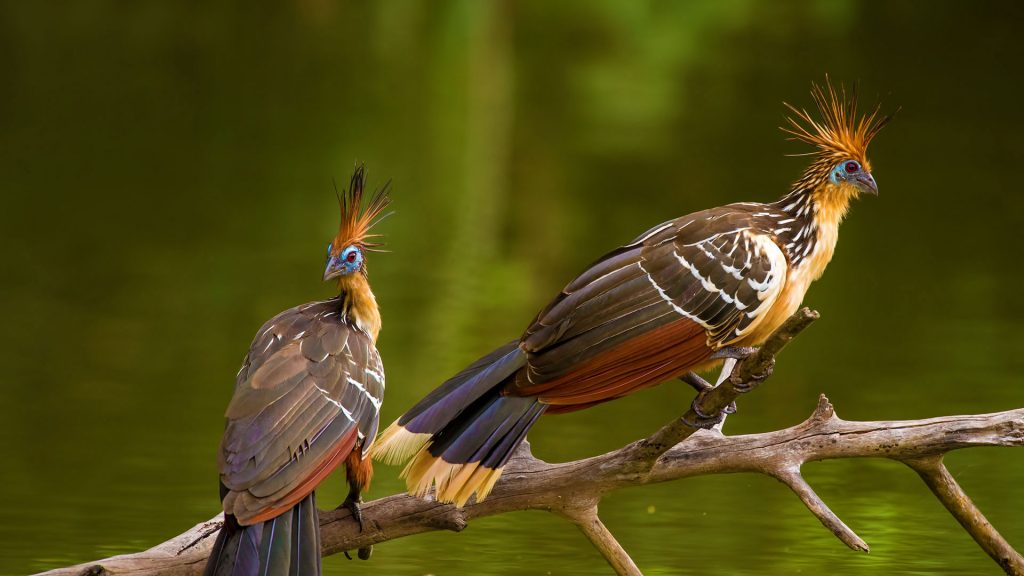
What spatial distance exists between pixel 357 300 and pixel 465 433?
3.05ft

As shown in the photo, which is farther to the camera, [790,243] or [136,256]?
[136,256]

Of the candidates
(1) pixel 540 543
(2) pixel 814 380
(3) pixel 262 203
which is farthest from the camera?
(3) pixel 262 203

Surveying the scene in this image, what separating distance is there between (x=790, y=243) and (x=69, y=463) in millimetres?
4181

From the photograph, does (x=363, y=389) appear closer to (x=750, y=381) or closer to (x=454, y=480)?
(x=454, y=480)

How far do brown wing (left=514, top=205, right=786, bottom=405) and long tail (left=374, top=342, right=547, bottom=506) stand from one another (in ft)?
0.23

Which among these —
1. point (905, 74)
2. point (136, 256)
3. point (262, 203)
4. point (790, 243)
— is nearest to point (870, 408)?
point (790, 243)

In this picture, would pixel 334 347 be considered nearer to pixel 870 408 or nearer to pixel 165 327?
pixel 870 408

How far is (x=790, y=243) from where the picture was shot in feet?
16.8

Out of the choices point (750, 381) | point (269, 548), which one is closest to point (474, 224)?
point (269, 548)

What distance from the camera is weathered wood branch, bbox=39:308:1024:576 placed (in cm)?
479

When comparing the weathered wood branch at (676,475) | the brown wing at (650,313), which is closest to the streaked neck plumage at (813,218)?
the brown wing at (650,313)

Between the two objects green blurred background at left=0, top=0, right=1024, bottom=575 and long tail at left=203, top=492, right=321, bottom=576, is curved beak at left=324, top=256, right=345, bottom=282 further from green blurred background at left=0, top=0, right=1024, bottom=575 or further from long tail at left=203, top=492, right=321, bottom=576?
green blurred background at left=0, top=0, right=1024, bottom=575

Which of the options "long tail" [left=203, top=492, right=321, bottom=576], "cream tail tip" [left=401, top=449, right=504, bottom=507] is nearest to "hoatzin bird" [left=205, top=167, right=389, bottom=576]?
"long tail" [left=203, top=492, right=321, bottom=576]

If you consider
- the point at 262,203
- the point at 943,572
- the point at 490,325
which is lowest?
the point at 943,572
